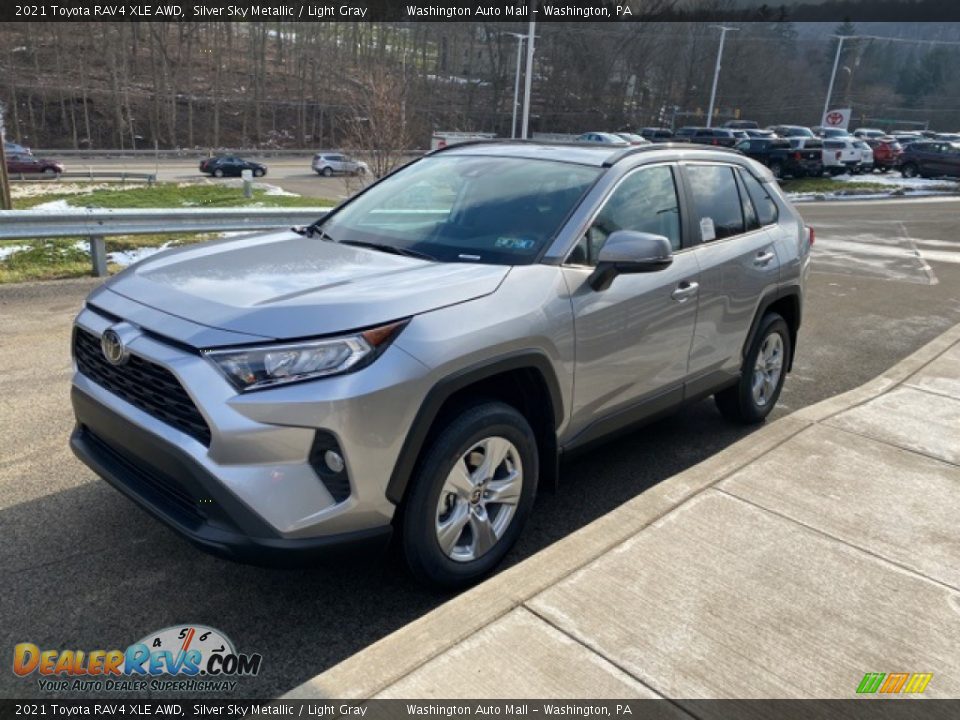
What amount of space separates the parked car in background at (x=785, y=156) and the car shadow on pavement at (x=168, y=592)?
32310mm

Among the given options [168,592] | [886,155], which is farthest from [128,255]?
[886,155]

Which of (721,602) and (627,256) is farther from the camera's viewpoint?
(627,256)

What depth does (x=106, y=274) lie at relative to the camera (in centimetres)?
794

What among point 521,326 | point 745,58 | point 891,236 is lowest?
point 891,236

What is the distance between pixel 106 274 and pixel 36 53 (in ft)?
240

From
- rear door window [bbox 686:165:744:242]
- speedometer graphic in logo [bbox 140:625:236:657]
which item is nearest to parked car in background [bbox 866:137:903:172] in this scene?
rear door window [bbox 686:165:744:242]

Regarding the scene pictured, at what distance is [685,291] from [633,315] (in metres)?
0.50

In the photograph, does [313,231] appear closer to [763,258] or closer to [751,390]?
[763,258]

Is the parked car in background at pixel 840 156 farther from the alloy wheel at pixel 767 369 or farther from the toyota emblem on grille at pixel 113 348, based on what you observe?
the toyota emblem on grille at pixel 113 348

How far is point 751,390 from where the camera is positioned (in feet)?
15.5

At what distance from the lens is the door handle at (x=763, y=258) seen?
444cm

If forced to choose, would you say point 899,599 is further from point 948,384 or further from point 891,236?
point 891,236

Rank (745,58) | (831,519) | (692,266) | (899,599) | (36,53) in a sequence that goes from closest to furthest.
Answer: (899,599) < (831,519) < (692,266) < (36,53) < (745,58)

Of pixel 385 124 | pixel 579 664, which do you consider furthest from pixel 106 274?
pixel 385 124
